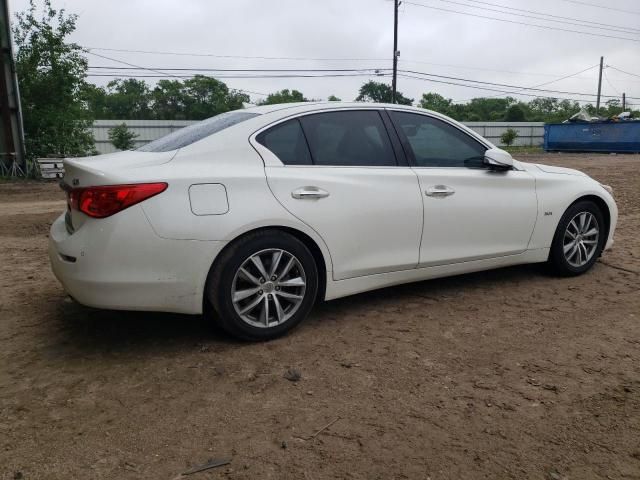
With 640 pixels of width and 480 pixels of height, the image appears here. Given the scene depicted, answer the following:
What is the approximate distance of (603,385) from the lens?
9.59 ft

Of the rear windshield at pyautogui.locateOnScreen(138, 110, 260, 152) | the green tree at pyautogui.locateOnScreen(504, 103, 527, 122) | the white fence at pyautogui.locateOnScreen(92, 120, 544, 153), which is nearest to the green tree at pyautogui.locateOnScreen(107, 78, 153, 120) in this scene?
the white fence at pyautogui.locateOnScreen(92, 120, 544, 153)

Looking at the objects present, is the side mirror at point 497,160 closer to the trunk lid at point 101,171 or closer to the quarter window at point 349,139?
the quarter window at point 349,139

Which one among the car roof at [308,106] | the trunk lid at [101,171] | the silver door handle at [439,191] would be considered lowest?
the silver door handle at [439,191]

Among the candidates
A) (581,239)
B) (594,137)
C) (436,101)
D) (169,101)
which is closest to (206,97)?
(169,101)

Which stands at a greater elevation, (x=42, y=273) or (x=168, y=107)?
(x=168, y=107)

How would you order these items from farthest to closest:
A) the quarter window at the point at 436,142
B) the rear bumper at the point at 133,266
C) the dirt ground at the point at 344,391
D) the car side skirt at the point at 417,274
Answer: the quarter window at the point at 436,142 → the car side skirt at the point at 417,274 → the rear bumper at the point at 133,266 → the dirt ground at the point at 344,391

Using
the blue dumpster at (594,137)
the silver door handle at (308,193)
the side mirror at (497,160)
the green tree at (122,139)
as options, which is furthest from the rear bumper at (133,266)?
the blue dumpster at (594,137)

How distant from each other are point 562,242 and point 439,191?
1483mm

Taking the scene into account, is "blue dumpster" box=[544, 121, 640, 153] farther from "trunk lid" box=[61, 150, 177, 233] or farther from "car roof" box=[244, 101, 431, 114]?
"trunk lid" box=[61, 150, 177, 233]

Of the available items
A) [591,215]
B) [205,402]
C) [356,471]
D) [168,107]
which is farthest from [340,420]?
[168,107]

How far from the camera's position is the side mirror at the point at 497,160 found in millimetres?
4289

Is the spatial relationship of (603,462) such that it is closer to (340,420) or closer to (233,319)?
(340,420)

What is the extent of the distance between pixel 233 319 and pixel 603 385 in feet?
6.84

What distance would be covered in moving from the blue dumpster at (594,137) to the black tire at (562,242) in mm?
26210
